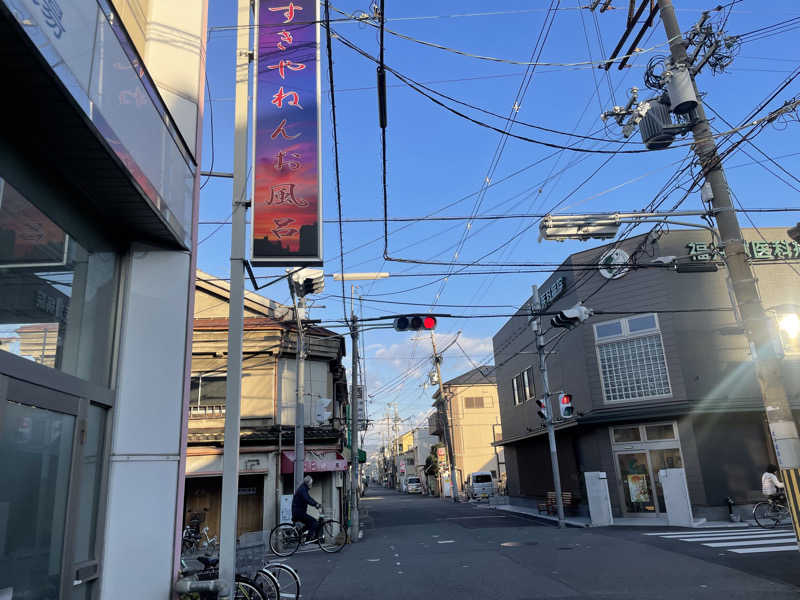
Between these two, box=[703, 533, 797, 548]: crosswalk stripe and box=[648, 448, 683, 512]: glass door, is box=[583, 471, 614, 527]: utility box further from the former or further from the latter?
box=[703, 533, 797, 548]: crosswalk stripe

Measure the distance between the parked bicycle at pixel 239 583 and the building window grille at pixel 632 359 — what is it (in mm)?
16254

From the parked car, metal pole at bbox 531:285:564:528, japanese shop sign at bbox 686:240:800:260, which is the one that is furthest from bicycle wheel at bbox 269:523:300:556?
the parked car

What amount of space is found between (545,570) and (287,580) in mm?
4838

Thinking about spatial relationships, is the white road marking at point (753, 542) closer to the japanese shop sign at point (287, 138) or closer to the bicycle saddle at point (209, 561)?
the bicycle saddle at point (209, 561)

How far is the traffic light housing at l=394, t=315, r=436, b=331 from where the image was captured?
43.1 feet

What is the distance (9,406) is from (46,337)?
30.8 inches

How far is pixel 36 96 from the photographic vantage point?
3.81m

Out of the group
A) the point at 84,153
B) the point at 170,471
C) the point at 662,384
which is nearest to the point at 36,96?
the point at 84,153

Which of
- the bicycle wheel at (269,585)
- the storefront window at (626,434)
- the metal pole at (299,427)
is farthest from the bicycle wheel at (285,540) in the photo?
the storefront window at (626,434)

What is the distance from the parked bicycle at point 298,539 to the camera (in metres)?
14.1

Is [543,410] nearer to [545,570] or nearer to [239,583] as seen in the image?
[545,570]

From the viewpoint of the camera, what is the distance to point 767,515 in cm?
1468

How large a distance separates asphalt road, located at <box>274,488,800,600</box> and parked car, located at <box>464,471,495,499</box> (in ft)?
89.7

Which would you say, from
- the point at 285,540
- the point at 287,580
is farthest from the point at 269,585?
the point at 285,540
